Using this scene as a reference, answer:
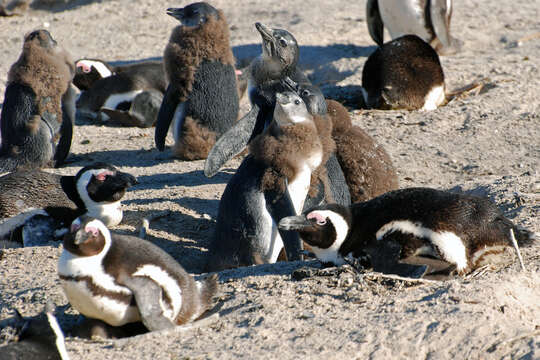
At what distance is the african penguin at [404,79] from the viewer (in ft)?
23.7

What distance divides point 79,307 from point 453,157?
151 inches

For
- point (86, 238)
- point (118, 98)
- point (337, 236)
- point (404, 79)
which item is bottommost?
point (118, 98)

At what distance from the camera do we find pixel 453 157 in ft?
20.2

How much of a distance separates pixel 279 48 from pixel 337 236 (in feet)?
8.33

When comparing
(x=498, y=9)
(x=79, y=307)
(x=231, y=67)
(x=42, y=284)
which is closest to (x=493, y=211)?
(x=79, y=307)

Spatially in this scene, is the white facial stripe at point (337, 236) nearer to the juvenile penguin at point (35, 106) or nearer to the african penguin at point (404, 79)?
the juvenile penguin at point (35, 106)

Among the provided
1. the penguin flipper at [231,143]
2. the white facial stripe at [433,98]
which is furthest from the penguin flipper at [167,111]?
the white facial stripe at [433,98]

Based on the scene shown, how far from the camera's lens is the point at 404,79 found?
23.9 ft

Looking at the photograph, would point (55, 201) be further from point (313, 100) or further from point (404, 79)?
point (404, 79)

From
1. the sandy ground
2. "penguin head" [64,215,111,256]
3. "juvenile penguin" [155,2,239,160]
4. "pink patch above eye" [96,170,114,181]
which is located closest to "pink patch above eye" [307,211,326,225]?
the sandy ground

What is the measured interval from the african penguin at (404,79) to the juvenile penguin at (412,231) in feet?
12.0

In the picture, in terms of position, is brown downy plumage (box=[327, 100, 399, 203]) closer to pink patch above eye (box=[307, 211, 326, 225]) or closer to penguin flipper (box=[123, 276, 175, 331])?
pink patch above eye (box=[307, 211, 326, 225])

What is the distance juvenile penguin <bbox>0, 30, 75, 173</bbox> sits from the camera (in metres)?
6.32

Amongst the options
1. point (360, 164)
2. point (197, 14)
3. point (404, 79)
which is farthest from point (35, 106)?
point (404, 79)
